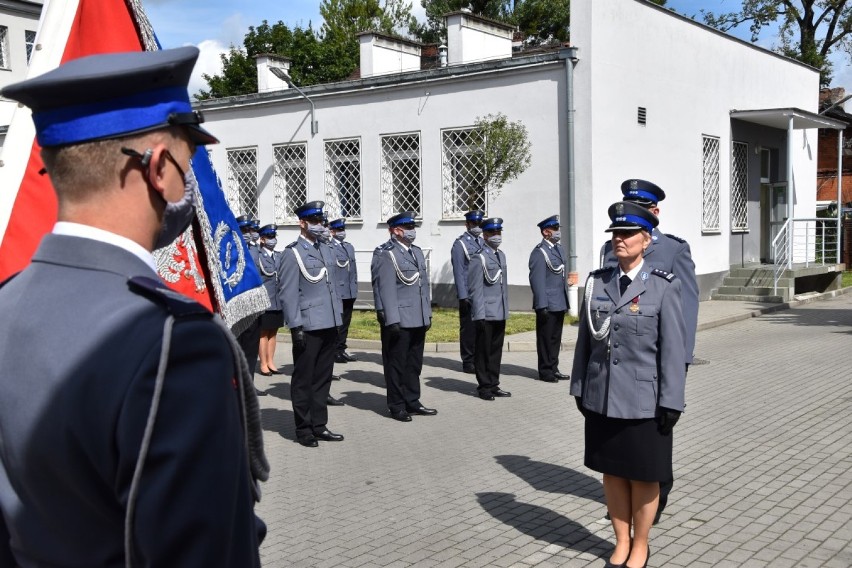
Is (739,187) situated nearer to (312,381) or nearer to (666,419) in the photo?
(312,381)

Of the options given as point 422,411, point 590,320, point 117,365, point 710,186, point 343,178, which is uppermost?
point 343,178

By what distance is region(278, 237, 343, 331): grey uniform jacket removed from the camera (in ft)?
28.9

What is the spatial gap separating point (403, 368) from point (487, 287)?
1.93 meters

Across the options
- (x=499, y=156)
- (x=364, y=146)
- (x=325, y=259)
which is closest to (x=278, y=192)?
(x=364, y=146)

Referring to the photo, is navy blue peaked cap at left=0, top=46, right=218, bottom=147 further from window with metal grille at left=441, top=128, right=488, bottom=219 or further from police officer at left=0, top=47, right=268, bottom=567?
window with metal grille at left=441, top=128, right=488, bottom=219

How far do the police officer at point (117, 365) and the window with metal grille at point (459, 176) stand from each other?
18.1m

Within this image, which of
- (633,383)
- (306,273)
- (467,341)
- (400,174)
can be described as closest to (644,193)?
(633,383)

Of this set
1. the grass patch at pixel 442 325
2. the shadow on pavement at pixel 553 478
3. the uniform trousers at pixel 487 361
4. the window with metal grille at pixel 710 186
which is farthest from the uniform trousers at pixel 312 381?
the window with metal grille at pixel 710 186

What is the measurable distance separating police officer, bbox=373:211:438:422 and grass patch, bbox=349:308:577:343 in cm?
538

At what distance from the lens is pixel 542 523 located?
602 cm

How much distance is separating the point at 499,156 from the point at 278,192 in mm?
7129

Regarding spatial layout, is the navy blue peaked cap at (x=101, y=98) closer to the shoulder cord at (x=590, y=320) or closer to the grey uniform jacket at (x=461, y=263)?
the shoulder cord at (x=590, y=320)

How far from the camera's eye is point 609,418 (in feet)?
16.6

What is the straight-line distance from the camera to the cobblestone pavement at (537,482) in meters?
5.50
